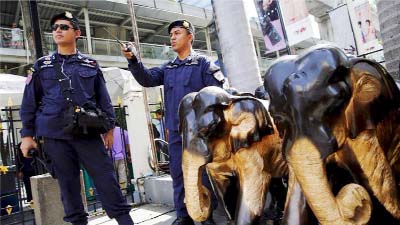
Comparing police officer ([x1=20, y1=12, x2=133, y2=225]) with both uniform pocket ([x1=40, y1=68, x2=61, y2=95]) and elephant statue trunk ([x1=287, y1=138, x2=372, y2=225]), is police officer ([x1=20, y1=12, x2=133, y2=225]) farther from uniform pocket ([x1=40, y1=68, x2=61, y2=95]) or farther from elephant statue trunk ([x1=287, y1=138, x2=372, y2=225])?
elephant statue trunk ([x1=287, y1=138, x2=372, y2=225])

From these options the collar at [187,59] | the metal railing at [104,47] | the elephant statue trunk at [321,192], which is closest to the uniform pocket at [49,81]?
the collar at [187,59]

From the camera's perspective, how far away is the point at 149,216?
3.23 m

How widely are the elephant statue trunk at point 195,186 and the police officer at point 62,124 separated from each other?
1100mm

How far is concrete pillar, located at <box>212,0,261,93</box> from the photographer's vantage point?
9.91 feet

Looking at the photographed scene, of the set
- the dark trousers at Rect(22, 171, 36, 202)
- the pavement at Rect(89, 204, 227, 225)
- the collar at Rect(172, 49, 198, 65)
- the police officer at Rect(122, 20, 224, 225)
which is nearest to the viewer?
the police officer at Rect(122, 20, 224, 225)

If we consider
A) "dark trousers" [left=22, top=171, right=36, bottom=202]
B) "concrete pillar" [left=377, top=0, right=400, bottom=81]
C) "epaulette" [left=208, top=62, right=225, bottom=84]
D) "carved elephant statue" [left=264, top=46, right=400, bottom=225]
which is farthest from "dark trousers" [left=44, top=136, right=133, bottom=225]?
"dark trousers" [left=22, top=171, right=36, bottom=202]

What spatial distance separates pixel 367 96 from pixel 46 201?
2974 millimetres

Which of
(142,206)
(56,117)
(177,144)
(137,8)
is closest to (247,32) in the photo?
(177,144)

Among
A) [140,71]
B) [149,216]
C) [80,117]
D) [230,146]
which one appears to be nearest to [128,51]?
[140,71]

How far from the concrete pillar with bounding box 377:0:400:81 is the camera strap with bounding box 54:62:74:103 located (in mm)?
1743

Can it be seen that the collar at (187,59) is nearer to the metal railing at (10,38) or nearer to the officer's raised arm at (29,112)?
the officer's raised arm at (29,112)

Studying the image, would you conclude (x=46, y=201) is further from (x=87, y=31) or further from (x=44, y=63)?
(x=87, y=31)

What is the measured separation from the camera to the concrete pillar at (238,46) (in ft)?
9.91

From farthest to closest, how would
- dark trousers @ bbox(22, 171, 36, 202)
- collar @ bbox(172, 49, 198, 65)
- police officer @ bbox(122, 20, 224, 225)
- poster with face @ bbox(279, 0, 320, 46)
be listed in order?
dark trousers @ bbox(22, 171, 36, 202) → poster with face @ bbox(279, 0, 320, 46) → collar @ bbox(172, 49, 198, 65) → police officer @ bbox(122, 20, 224, 225)
